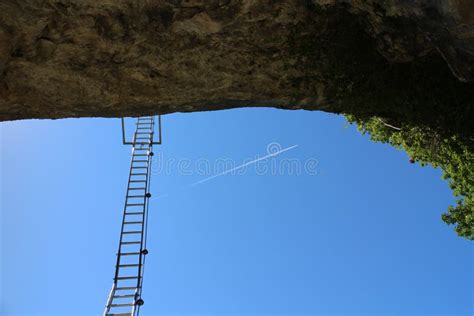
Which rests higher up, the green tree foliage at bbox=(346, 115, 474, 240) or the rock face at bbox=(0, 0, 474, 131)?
the green tree foliage at bbox=(346, 115, 474, 240)

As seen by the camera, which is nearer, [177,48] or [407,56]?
[407,56]

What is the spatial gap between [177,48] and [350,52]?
116 inches

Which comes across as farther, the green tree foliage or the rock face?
the green tree foliage

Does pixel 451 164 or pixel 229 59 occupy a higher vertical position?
pixel 451 164

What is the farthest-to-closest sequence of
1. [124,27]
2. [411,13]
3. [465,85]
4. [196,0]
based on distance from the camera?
[465,85] < [124,27] < [196,0] < [411,13]

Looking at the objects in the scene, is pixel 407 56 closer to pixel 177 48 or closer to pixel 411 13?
pixel 411 13

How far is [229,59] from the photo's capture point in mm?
7309

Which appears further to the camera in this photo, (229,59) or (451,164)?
(451,164)

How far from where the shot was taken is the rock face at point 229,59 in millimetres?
6270

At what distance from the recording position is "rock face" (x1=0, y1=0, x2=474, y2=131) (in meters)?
6.27

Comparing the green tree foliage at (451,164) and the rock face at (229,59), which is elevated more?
the green tree foliage at (451,164)

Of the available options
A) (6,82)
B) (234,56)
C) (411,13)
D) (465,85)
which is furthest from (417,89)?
(6,82)

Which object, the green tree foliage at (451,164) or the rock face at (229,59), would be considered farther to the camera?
the green tree foliage at (451,164)

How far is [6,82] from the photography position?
721 centimetres
